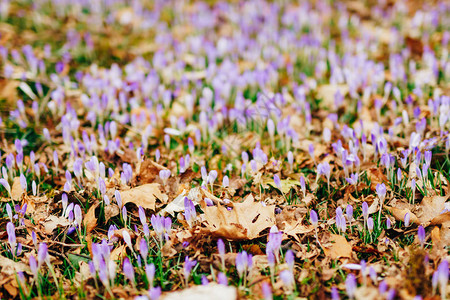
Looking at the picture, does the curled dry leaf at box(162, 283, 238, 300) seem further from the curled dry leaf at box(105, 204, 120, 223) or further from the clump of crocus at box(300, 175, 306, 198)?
the clump of crocus at box(300, 175, 306, 198)

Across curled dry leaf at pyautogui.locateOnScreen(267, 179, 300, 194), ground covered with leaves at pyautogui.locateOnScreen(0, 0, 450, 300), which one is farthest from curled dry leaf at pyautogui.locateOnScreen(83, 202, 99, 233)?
curled dry leaf at pyautogui.locateOnScreen(267, 179, 300, 194)

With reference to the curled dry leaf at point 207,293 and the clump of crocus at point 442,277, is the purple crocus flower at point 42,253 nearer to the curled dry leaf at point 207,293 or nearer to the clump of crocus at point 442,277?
the curled dry leaf at point 207,293

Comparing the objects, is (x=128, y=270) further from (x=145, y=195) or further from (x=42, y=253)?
(x=145, y=195)

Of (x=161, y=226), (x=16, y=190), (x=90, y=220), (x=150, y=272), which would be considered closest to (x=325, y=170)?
(x=161, y=226)

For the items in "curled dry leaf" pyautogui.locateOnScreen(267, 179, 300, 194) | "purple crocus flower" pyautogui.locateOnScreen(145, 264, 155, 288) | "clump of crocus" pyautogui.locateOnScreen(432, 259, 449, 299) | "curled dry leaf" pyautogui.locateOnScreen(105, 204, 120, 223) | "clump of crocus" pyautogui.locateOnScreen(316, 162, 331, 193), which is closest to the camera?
"clump of crocus" pyautogui.locateOnScreen(432, 259, 449, 299)

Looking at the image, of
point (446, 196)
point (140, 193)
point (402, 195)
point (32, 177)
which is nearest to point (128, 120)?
point (32, 177)

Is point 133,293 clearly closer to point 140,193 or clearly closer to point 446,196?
point 140,193

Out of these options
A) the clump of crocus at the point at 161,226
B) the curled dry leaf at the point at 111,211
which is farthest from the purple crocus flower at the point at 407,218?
the curled dry leaf at the point at 111,211
